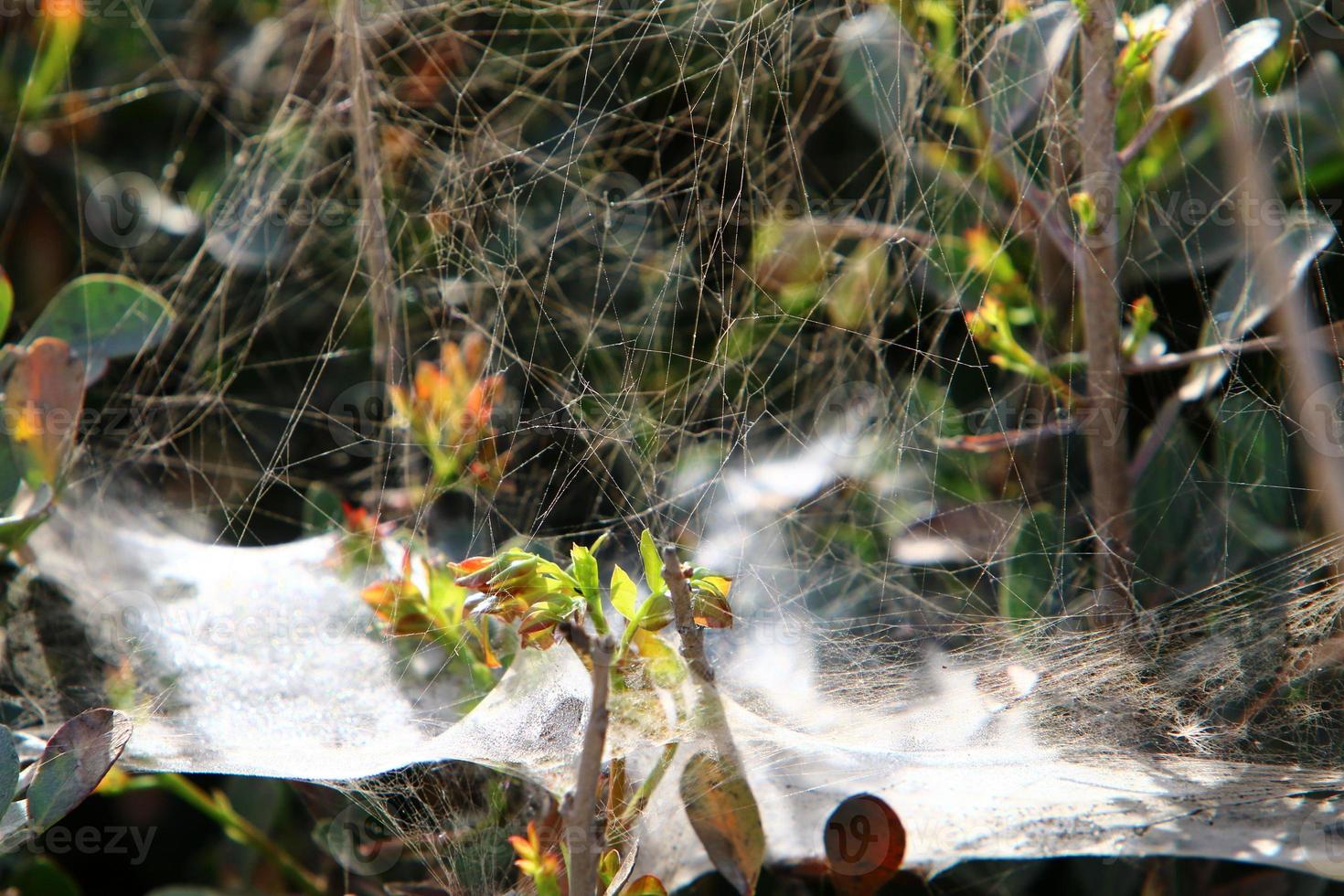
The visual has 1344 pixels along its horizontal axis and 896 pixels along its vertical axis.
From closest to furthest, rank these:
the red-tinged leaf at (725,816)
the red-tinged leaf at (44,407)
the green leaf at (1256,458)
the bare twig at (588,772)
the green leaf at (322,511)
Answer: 1. the bare twig at (588,772)
2. the red-tinged leaf at (725,816)
3. the green leaf at (1256,458)
4. the red-tinged leaf at (44,407)
5. the green leaf at (322,511)

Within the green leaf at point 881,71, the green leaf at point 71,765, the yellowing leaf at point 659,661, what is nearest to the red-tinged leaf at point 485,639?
the yellowing leaf at point 659,661

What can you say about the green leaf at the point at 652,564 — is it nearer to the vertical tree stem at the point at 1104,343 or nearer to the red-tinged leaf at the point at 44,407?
the vertical tree stem at the point at 1104,343

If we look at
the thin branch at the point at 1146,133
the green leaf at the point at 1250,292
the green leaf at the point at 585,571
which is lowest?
the green leaf at the point at 585,571

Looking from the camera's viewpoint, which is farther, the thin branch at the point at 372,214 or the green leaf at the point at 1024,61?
the thin branch at the point at 372,214

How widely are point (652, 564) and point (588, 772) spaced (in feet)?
0.56

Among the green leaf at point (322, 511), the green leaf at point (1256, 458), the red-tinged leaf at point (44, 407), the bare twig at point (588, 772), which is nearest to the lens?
the bare twig at point (588, 772)

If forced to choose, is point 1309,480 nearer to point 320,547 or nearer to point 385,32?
point 320,547

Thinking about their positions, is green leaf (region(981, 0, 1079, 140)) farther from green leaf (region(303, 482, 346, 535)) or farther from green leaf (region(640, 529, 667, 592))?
green leaf (region(303, 482, 346, 535))

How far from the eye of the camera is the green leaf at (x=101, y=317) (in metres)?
1.28

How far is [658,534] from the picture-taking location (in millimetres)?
1116

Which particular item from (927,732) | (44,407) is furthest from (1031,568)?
(44,407)

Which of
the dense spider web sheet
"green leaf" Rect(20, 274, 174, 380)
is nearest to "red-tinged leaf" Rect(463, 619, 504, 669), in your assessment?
the dense spider web sheet

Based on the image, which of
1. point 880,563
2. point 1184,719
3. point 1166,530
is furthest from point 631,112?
point 1184,719

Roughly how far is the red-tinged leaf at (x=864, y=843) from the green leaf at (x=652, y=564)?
1.05ft
